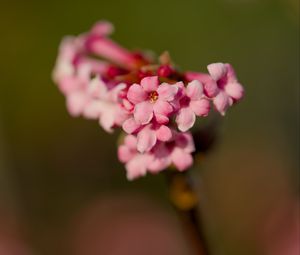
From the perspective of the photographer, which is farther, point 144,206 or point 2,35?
point 2,35

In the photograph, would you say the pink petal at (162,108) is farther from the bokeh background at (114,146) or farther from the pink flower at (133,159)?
the bokeh background at (114,146)

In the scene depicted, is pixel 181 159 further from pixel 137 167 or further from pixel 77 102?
pixel 77 102

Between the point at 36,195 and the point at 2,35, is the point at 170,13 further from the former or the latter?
the point at 36,195

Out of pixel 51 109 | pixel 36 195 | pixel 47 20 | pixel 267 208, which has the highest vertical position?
pixel 47 20

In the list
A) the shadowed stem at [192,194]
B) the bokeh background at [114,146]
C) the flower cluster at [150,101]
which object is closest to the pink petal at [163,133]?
the flower cluster at [150,101]

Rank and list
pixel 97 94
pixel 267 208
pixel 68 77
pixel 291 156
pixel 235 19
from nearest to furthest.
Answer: pixel 97 94
pixel 68 77
pixel 267 208
pixel 291 156
pixel 235 19

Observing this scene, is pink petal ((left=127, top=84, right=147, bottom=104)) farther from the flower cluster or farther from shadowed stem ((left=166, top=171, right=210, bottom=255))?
shadowed stem ((left=166, top=171, right=210, bottom=255))

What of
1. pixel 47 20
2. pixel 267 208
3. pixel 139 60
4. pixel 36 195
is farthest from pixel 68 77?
pixel 47 20

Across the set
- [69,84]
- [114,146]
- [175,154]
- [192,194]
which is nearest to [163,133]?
[175,154]
